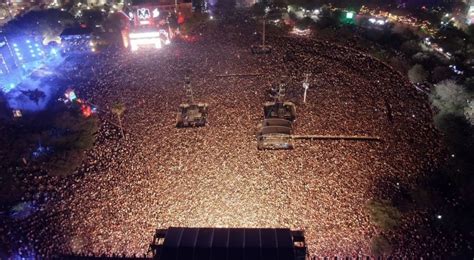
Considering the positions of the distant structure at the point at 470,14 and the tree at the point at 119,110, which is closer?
the tree at the point at 119,110

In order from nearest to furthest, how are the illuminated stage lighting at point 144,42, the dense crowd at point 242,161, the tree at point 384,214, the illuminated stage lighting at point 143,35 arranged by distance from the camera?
the tree at point 384,214 < the dense crowd at point 242,161 < the illuminated stage lighting at point 143,35 < the illuminated stage lighting at point 144,42

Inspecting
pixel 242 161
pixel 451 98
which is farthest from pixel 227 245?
pixel 451 98

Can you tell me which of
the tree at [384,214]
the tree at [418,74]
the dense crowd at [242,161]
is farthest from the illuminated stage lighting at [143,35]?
the tree at [384,214]

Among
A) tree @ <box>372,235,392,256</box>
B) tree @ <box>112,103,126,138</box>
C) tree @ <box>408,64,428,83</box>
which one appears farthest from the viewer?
tree @ <box>408,64,428,83</box>

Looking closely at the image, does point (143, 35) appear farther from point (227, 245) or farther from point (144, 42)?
point (227, 245)

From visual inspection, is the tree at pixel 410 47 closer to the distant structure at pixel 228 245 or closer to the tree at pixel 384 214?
the tree at pixel 384 214

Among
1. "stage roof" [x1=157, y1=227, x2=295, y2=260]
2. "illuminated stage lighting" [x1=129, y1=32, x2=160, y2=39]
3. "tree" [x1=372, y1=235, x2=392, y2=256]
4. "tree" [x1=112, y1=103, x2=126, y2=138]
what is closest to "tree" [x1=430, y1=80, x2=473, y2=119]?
"tree" [x1=372, y1=235, x2=392, y2=256]

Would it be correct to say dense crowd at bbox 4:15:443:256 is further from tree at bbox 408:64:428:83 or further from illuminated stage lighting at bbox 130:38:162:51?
illuminated stage lighting at bbox 130:38:162:51
